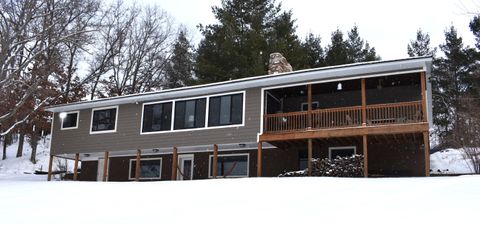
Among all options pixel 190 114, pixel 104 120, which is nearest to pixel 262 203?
pixel 190 114

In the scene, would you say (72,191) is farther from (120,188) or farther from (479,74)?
(479,74)

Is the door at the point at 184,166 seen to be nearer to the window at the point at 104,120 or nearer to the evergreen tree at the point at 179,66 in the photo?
the window at the point at 104,120

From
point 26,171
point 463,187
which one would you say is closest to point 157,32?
point 26,171

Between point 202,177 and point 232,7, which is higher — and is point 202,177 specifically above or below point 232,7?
below

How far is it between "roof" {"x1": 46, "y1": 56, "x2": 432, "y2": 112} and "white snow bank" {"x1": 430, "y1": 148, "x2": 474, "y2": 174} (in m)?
7.23

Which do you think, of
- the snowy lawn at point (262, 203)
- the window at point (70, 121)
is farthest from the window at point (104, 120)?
the snowy lawn at point (262, 203)

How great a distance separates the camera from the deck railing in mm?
16844

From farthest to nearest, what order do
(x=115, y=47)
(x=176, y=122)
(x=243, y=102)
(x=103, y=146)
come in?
1. (x=115, y=47)
2. (x=103, y=146)
3. (x=176, y=122)
4. (x=243, y=102)

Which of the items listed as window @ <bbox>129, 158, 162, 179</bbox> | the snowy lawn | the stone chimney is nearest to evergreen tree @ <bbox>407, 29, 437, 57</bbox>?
the stone chimney

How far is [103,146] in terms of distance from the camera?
22.1 m

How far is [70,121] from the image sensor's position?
23.5 meters

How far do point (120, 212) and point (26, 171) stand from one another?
924 inches

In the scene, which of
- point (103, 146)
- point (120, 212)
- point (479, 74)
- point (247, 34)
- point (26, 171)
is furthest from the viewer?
point (247, 34)

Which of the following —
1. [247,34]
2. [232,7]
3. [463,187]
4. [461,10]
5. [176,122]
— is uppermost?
[232,7]
